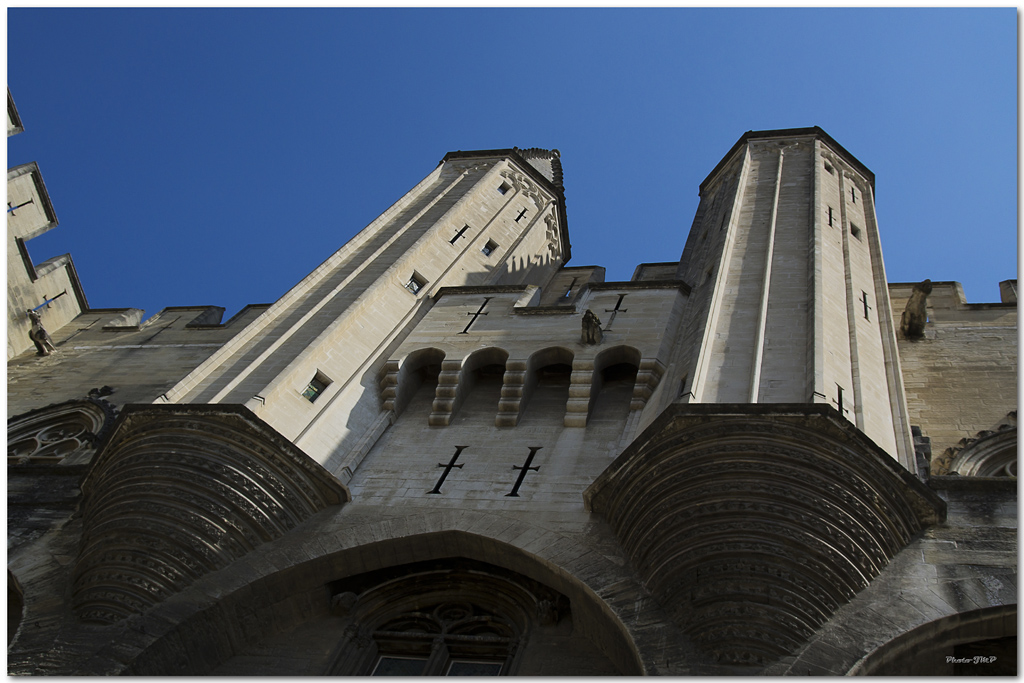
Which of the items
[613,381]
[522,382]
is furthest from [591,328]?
[522,382]

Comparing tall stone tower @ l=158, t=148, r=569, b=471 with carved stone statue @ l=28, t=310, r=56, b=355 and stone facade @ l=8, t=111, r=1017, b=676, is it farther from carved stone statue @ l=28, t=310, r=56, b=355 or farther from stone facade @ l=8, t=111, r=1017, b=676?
carved stone statue @ l=28, t=310, r=56, b=355

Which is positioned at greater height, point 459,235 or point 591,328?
point 459,235

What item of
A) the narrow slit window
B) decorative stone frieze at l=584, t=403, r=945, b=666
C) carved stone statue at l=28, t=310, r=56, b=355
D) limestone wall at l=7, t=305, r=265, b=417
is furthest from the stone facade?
carved stone statue at l=28, t=310, r=56, b=355

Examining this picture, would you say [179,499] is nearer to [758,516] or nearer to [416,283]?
[758,516]

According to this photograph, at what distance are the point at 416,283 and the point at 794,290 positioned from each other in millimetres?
6376

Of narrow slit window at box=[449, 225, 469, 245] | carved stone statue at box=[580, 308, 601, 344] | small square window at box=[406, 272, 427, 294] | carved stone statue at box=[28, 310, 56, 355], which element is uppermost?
narrow slit window at box=[449, 225, 469, 245]

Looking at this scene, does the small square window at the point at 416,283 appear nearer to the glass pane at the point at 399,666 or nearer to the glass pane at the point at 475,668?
the glass pane at the point at 399,666

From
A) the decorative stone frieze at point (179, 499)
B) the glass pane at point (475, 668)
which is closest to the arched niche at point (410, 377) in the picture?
the decorative stone frieze at point (179, 499)

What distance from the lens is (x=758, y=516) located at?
909 centimetres

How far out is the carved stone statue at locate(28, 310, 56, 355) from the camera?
19136 millimetres

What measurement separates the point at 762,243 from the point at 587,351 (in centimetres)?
340

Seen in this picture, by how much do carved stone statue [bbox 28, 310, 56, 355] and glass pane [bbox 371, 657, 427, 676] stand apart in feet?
38.7

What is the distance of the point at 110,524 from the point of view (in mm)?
10500

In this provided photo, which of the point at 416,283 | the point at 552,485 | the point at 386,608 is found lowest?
the point at 386,608
